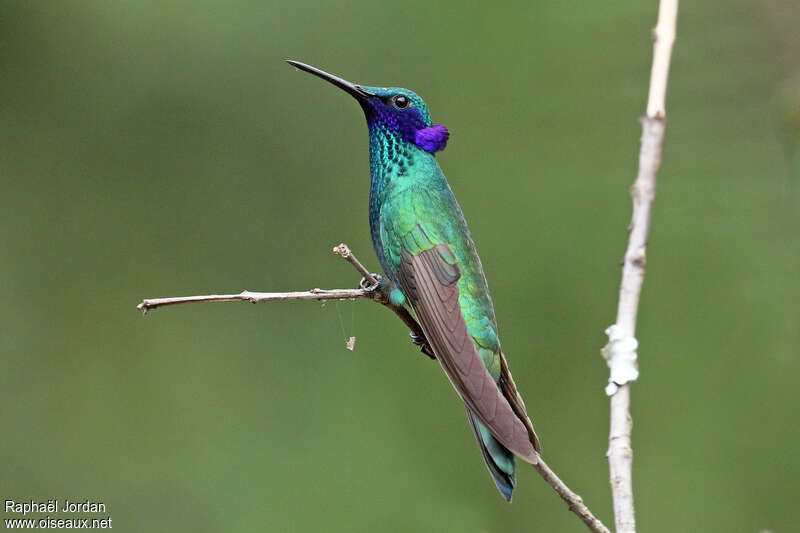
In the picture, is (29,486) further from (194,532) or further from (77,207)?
(77,207)

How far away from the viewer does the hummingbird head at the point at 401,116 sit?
219 cm

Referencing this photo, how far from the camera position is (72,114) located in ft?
13.2

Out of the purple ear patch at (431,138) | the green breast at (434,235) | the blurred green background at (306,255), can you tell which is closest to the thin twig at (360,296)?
the green breast at (434,235)

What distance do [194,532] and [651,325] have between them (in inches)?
75.6

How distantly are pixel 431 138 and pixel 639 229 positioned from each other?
93 centimetres

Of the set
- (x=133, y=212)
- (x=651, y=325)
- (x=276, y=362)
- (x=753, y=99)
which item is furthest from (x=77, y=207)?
(x=753, y=99)

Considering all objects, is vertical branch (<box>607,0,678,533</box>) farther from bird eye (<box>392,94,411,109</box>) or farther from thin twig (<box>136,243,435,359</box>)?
bird eye (<box>392,94,411,109</box>)

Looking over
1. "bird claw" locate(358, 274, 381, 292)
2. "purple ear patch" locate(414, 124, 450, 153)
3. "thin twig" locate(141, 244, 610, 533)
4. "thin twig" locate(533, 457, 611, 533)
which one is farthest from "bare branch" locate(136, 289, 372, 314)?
"purple ear patch" locate(414, 124, 450, 153)

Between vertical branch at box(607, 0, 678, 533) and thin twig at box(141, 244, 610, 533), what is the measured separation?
0.07 metres

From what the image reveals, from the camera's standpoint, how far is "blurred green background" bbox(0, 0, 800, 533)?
3.37m

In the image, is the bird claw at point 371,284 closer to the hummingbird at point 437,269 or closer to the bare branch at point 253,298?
the hummingbird at point 437,269

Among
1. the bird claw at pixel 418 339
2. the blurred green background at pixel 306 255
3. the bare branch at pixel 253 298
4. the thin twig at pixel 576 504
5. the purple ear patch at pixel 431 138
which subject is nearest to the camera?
the thin twig at pixel 576 504

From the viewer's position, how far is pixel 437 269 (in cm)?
193

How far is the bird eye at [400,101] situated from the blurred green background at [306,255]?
1102 millimetres
